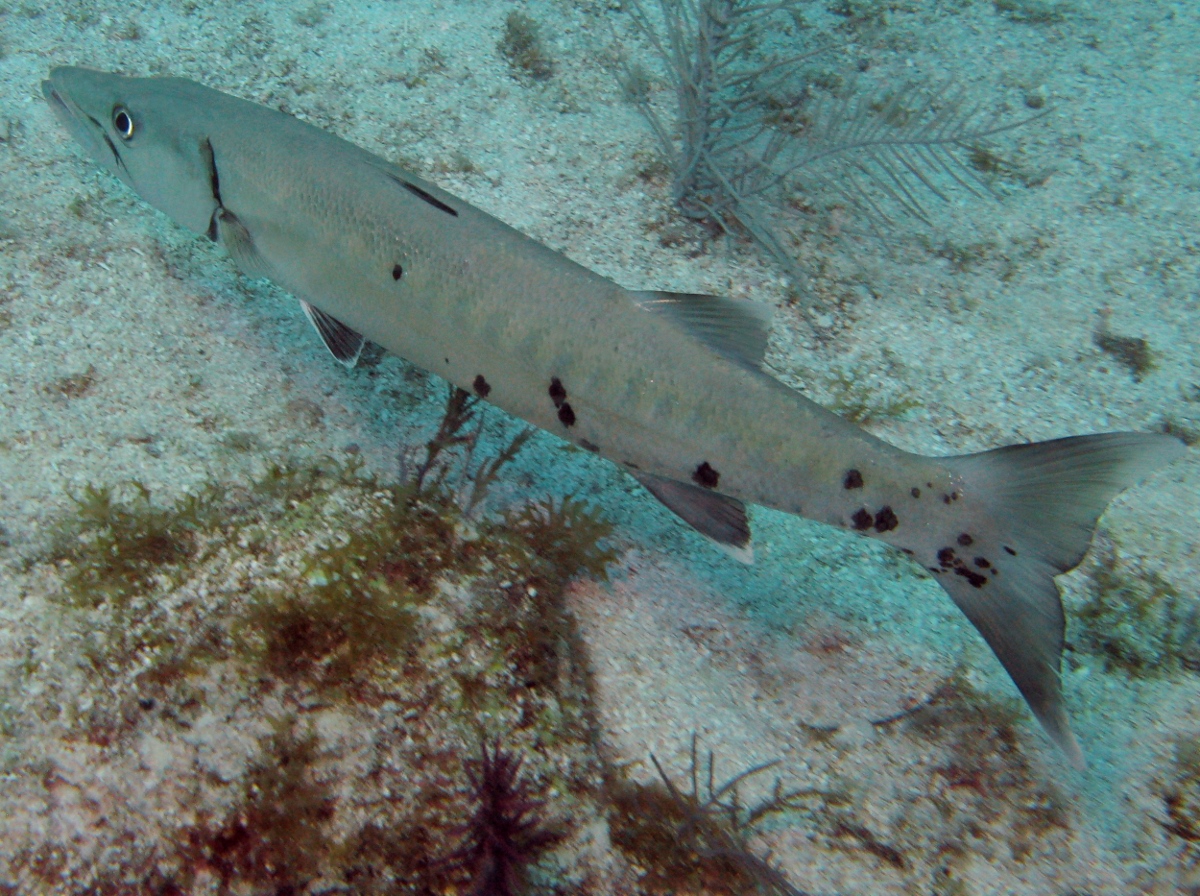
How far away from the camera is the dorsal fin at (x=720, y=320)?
257 centimetres

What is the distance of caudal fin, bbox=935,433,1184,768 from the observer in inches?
96.0

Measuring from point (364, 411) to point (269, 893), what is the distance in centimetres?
213

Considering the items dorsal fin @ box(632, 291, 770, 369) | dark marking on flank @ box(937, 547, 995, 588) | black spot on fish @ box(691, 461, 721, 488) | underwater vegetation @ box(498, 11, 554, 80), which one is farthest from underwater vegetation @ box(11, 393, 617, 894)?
underwater vegetation @ box(498, 11, 554, 80)

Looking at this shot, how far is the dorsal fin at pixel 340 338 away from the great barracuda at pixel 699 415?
221mm

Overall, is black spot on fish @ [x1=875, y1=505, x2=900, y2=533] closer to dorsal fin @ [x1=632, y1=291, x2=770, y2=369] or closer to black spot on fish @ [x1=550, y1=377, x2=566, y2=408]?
dorsal fin @ [x1=632, y1=291, x2=770, y2=369]

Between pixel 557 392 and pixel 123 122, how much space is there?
2567mm

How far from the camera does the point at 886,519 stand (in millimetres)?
2617

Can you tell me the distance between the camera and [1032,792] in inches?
117

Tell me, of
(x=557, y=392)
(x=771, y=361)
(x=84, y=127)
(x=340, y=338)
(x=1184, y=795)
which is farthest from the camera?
(x=771, y=361)

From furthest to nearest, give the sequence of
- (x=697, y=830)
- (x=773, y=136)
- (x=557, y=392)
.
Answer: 1. (x=773, y=136)
2. (x=557, y=392)
3. (x=697, y=830)

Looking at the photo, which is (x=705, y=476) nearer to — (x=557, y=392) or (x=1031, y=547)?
(x=557, y=392)

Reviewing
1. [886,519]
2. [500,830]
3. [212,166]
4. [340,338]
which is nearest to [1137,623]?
[886,519]

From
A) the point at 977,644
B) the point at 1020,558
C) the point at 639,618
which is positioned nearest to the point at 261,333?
the point at 639,618

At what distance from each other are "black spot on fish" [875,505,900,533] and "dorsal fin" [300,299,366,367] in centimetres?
218
